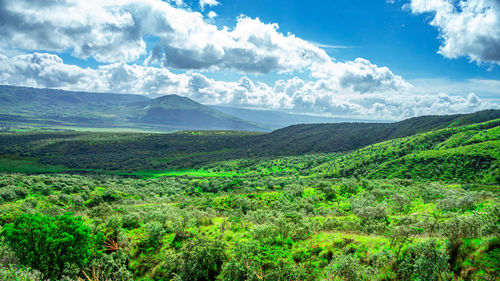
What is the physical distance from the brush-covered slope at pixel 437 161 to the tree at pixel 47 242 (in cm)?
9911

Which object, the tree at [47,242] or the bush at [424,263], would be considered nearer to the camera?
the bush at [424,263]

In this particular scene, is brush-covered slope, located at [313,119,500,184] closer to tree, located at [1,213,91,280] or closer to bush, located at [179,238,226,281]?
bush, located at [179,238,226,281]

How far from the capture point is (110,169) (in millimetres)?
132375

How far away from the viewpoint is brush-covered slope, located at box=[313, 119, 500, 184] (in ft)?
258

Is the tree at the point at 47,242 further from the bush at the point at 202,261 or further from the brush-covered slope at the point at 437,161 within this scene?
the brush-covered slope at the point at 437,161

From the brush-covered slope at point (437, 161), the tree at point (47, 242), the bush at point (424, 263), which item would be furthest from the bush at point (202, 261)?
the brush-covered slope at point (437, 161)

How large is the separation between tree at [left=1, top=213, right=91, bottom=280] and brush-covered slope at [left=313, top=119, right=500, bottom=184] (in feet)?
325

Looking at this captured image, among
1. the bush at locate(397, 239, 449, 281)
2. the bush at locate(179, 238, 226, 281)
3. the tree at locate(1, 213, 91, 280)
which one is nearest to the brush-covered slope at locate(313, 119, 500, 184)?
the bush at locate(397, 239, 449, 281)

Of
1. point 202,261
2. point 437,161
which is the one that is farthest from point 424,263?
point 437,161

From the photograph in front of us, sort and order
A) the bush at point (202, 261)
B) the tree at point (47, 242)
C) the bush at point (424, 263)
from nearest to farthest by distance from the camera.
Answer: the bush at point (424, 263) < the tree at point (47, 242) < the bush at point (202, 261)

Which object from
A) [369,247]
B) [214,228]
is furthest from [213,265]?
[369,247]

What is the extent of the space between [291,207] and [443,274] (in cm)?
2511

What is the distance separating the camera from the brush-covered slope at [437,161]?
78750 millimetres

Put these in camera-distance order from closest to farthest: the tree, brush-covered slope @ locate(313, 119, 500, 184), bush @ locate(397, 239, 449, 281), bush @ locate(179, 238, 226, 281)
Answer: bush @ locate(397, 239, 449, 281) < the tree < bush @ locate(179, 238, 226, 281) < brush-covered slope @ locate(313, 119, 500, 184)
